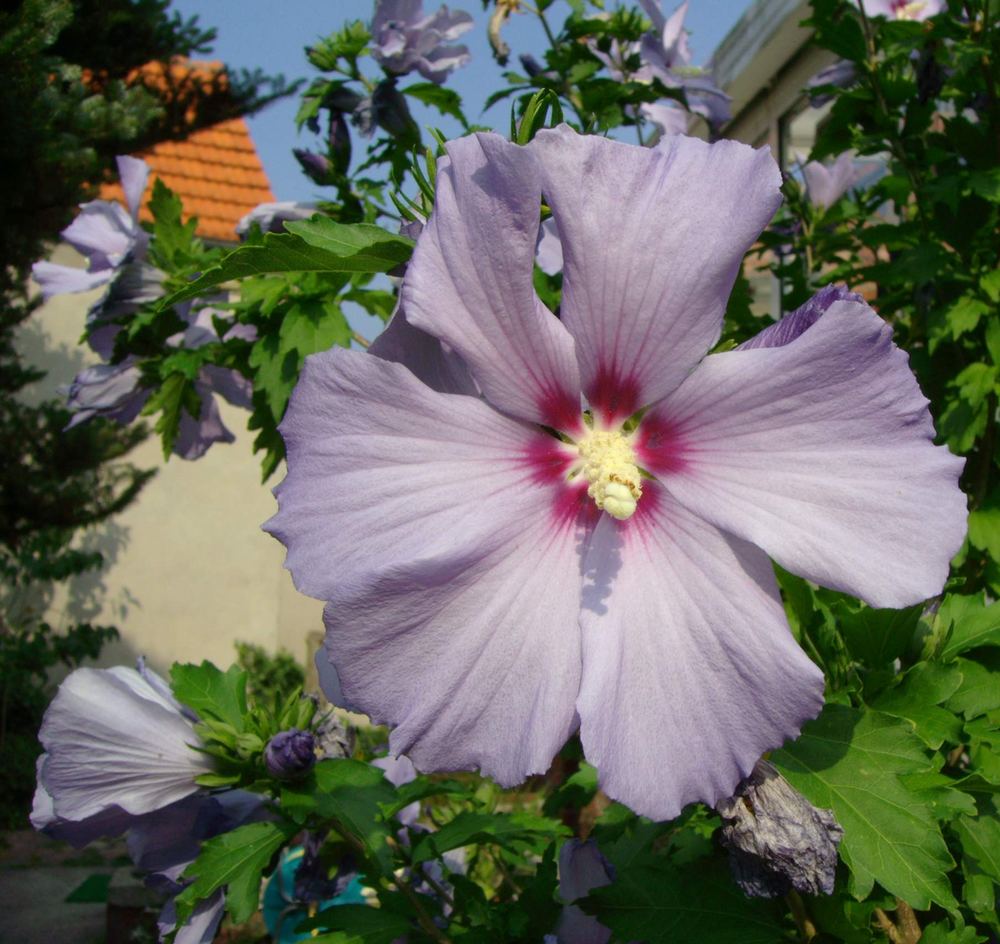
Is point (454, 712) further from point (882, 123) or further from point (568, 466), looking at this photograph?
point (882, 123)

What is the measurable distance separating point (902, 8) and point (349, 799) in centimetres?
263

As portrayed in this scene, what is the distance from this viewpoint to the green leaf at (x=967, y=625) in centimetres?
116

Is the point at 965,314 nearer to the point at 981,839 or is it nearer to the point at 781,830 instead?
the point at 981,839

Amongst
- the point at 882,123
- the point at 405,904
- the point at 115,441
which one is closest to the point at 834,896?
the point at 405,904

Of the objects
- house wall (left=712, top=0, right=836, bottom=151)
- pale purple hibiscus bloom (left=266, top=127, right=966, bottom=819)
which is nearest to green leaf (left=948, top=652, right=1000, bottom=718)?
pale purple hibiscus bloom (left=266, top=127, right=966, bottom=819)

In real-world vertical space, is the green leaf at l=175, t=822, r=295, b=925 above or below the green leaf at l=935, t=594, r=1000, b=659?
below

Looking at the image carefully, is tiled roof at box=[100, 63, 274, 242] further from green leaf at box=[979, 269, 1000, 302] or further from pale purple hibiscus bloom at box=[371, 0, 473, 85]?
green leaf at box=[979, 269, 1000, 302]

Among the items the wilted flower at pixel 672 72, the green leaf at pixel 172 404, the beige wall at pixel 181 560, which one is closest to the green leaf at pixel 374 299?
the green leaf at pixel 172 404

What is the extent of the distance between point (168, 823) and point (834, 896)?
0.94 metres

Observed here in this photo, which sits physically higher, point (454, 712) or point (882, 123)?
point (882, 123)

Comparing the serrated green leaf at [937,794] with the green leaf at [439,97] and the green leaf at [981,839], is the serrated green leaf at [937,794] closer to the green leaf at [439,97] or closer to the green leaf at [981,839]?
the green leaf at [981,839]

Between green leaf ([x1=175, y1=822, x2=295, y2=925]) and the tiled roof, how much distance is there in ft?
32.3

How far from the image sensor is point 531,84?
101 inches

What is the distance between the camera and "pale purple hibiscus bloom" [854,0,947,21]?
275 centimetres
